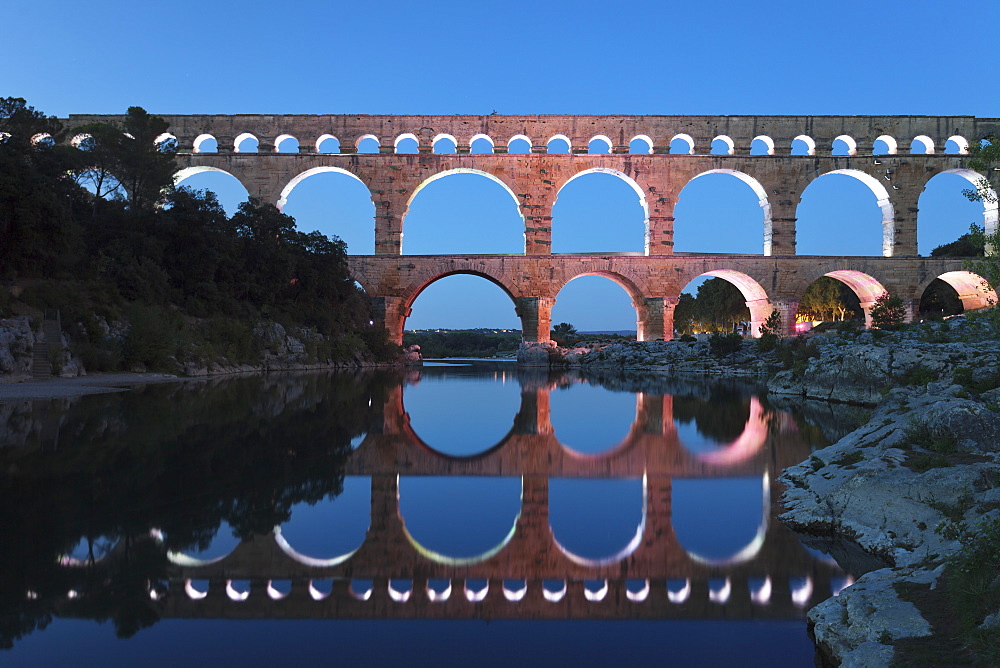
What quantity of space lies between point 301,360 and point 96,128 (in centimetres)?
1055

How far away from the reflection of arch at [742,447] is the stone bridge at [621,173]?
66.8 feet

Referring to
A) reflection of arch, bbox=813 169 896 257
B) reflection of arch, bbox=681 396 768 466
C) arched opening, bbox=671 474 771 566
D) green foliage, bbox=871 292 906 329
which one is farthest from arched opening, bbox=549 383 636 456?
reflection of arch, bbox=813 169 896 257

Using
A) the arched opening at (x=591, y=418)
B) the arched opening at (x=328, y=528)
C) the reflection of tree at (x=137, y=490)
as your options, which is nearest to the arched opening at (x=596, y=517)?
the arched opening at (x=328, y=528)

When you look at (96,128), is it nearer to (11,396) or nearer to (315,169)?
(315,169)

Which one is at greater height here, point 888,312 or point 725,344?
point 888,312

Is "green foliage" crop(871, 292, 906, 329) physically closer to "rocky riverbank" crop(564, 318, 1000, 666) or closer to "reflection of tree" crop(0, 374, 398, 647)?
"rocky riverbank" crop(564, 318, 1000, 666)

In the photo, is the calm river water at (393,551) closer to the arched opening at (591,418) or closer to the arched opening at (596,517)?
the arched opening at (596,517)

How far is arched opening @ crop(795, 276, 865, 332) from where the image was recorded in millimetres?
44094

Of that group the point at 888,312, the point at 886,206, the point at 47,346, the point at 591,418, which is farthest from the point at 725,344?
the point at 47,346

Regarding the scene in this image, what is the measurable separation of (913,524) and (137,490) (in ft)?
15.7

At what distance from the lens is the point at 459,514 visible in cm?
434

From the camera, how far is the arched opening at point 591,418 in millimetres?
7391

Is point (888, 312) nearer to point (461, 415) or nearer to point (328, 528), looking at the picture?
point (461, 415)

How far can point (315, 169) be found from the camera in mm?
30219
